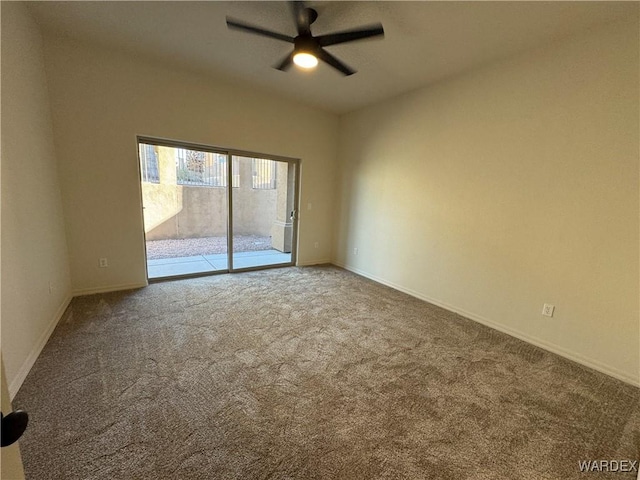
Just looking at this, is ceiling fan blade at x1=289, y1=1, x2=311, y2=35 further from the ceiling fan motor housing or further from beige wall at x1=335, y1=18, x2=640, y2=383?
beige wall at x1=335, y1=18, x2=640, y2=383

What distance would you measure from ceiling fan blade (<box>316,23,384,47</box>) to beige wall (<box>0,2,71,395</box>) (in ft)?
7.40

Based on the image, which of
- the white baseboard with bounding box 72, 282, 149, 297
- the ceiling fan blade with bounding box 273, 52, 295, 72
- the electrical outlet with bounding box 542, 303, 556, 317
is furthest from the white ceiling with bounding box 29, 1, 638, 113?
the white baseboard with bounding box 72, 282, 149, 297

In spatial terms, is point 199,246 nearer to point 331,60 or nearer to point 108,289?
point 108,289

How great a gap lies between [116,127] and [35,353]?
2.39 metres

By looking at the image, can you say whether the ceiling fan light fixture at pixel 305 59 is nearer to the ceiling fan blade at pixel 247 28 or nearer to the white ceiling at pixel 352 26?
the ceiling fan blade at pixel 247 28

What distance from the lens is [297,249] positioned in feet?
15.7

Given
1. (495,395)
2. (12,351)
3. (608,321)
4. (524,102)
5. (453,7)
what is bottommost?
(495,395)

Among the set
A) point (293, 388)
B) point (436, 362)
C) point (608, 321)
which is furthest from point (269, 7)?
point (608, 321)

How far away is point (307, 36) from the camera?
6.92ft

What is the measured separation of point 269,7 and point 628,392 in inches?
157

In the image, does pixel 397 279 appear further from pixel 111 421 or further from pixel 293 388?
pixel 111 421

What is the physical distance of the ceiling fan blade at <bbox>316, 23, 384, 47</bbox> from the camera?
1.88 m

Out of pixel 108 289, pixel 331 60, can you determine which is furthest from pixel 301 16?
pixel 108 289

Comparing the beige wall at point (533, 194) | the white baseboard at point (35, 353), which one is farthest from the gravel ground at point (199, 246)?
the beige wall at point (533, 194)
